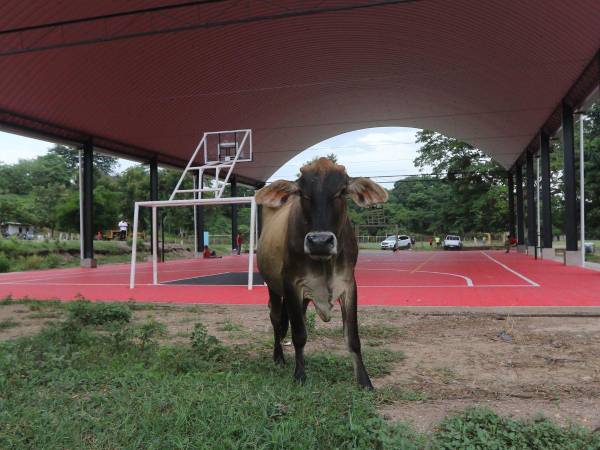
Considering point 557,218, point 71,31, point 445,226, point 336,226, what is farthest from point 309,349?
point 445,226

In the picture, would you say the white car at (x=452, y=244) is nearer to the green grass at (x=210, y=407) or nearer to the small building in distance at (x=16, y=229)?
the small building in distance at (x=16, y=229)

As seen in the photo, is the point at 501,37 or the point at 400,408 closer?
the point at 400,408

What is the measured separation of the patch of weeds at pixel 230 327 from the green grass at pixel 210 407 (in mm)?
1473

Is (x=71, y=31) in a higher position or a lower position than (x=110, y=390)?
higher

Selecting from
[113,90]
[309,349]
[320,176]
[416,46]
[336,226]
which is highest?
[416,46]

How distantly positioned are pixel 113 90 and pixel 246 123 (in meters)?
8.01

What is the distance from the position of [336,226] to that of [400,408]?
52.2 inches

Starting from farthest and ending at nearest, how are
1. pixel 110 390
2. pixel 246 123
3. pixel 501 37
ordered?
pixel 246 123, pixel 501 37, pixel 110 390

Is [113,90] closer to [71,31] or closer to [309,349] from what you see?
[71,31]

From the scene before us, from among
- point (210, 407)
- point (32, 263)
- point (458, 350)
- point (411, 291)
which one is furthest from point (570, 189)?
point (32, 263)

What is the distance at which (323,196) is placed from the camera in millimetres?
3512

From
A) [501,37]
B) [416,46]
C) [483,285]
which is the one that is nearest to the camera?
[483,285]

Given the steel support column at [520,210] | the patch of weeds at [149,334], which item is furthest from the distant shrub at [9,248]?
the steel support column at [520,210]

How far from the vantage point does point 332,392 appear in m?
3.57
